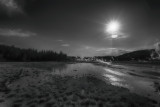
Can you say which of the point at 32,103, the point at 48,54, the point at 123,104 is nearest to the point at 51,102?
the point at 32,103

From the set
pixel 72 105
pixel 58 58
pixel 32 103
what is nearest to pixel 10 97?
pixel 32 103

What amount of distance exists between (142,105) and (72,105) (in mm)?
7280

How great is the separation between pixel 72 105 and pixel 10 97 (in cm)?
704

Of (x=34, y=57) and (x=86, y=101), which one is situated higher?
(x=34, y=57)

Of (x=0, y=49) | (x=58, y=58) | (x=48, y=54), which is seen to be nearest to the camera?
(x=0, y=49)

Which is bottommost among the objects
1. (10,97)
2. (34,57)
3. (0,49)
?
(10,97)

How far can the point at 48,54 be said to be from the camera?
15275 cm

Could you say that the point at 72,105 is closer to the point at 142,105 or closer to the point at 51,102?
the point at 51,102

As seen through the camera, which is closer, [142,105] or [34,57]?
[142,105]

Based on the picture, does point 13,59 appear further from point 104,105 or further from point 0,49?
point 104,105

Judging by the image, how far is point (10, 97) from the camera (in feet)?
33.4

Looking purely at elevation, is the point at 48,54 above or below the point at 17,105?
above

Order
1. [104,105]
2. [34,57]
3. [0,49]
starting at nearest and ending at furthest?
[104,105], [0,49], [34,57]

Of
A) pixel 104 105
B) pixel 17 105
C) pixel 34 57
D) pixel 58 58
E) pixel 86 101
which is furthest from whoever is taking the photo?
pixel 58 58
